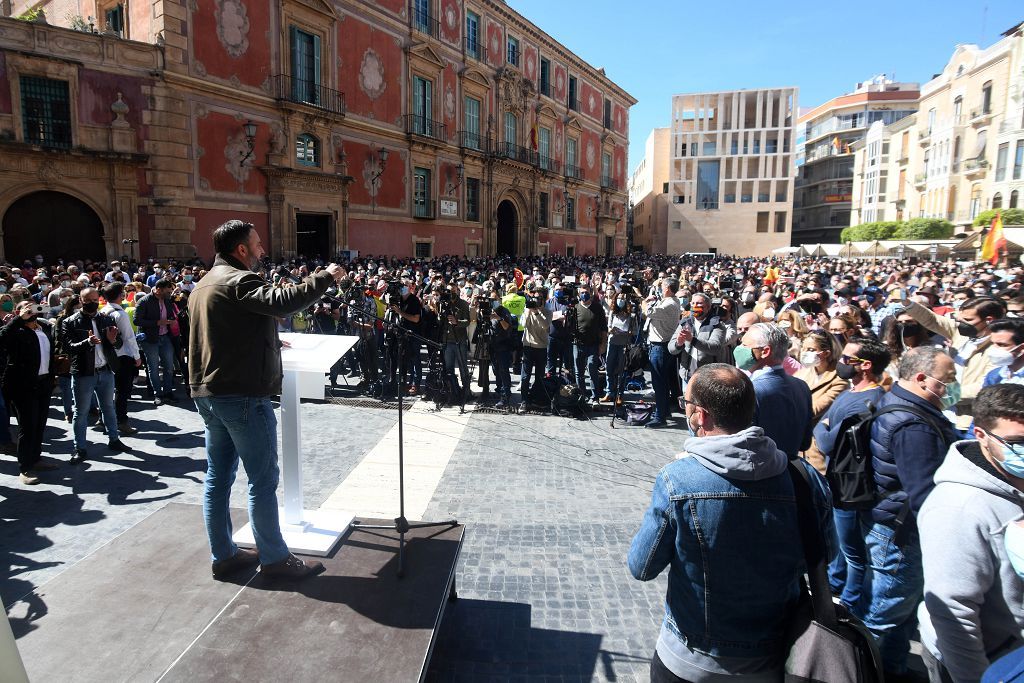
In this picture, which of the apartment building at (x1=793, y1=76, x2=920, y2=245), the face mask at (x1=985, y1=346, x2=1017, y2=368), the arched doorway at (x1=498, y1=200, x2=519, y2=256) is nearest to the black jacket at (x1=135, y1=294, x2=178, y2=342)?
the face mask at (x1=985, y1=346, x2=1017, y2=368)

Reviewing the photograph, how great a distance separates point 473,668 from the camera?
306 cm

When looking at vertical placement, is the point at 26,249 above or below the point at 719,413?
above

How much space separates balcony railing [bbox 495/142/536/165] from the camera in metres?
30.8

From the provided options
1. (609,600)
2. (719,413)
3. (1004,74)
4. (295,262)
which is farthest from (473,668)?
(1004,74)

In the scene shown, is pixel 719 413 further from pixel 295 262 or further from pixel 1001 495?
pixel 295 262

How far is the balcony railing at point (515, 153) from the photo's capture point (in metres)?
→ 30.8

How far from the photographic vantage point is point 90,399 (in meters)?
5.94

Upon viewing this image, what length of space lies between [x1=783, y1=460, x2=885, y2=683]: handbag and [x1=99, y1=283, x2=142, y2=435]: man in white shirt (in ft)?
22.6

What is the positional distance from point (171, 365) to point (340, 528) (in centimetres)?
611

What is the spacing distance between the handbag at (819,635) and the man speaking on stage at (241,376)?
2159 millimetres

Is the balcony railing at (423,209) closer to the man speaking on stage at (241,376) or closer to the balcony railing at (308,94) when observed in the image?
the balcony railing at (308,94)

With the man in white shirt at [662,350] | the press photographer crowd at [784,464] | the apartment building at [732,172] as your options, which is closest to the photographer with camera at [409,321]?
the press photographer crowd at [784,464]

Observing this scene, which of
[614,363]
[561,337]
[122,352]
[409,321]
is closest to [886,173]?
[614,363]

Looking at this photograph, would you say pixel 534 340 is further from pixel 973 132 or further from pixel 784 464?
pixel 973 132
